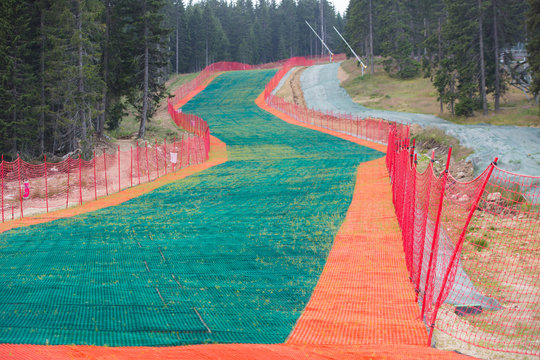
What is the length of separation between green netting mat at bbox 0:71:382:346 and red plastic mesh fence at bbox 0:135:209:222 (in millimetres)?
3462

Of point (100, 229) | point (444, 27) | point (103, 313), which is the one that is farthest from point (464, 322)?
point (444, 27)

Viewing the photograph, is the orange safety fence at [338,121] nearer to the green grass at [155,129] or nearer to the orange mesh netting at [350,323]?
the green grass at [155,129]

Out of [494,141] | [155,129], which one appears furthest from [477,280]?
[155,129]

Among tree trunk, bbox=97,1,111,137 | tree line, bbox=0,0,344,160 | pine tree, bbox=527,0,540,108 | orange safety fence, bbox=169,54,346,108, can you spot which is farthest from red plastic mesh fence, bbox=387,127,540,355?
orange safety fence, bbox=169,54,346,108

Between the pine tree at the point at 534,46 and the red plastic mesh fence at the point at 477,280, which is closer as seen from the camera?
the red plastic mesh fence at the point at 477,280

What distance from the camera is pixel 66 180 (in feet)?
72.6

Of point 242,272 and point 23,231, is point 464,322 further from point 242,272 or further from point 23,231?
point 23,231

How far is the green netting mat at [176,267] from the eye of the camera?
6285mm

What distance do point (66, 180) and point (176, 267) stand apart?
15404 millimetres

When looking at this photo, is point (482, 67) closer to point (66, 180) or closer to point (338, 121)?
point (338, 121)

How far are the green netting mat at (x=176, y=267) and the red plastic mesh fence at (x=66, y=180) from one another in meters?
3.46

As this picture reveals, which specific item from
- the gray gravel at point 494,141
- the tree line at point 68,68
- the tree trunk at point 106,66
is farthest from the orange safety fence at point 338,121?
the tree trunk at point 106,66

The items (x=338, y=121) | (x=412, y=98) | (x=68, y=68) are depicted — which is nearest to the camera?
(x=68, y=68)

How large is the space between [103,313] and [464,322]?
5161mm
